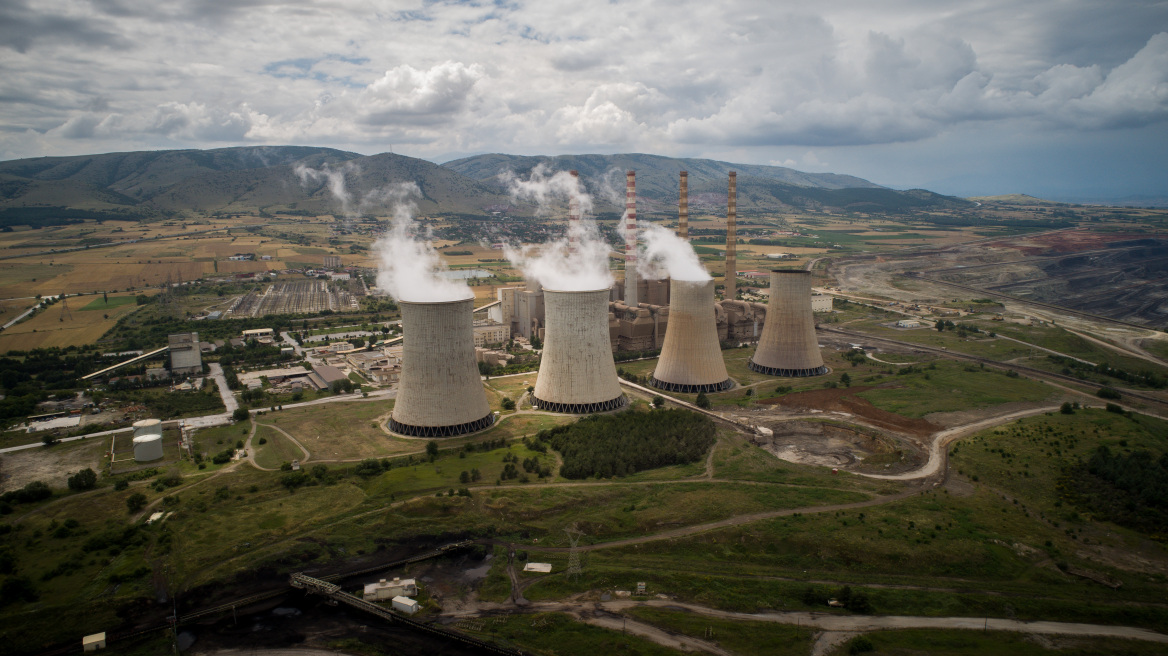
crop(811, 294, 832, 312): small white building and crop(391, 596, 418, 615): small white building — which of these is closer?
crop(391, 596, 418, 615): small white building

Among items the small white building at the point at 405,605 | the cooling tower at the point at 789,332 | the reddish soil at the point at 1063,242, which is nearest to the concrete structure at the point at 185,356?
the small white building at the point at 405,605

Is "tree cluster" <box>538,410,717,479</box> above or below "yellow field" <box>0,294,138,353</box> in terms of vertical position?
below

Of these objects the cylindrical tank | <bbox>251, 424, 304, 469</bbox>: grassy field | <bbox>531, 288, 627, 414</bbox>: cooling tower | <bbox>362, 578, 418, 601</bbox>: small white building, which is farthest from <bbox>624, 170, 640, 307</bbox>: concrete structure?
<bbox>362, 578, 418, 601</bbox>: small white building

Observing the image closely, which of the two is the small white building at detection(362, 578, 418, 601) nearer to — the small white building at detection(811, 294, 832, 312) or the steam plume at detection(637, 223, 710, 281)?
the steam plume at detection(637, 223, 710, 281)

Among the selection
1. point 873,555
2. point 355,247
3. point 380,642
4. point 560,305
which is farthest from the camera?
point 355,247

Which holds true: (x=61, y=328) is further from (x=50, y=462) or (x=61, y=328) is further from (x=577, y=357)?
(x=577, y=357)

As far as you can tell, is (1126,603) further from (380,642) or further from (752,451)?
(380,642)

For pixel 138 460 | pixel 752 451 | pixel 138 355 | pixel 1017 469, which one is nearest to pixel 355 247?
pixel 138 355
